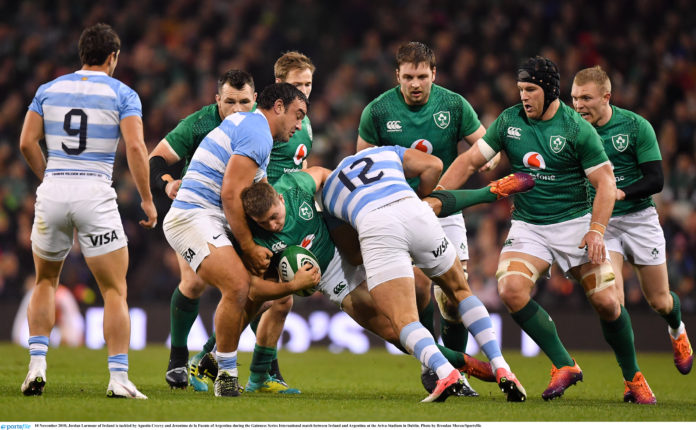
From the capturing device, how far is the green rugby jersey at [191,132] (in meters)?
7.11

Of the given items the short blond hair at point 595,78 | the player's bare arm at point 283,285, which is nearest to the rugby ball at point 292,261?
the player's bare arm at point 283,285

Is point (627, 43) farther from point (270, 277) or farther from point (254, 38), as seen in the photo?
point (270, 277)

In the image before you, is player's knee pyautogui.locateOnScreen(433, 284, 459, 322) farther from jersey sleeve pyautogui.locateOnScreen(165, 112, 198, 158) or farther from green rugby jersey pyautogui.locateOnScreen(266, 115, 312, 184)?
jersey sleeve pyautogui.locateOnScreen(165, 112, 198, 158)

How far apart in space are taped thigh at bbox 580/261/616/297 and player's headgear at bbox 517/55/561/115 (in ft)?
3.99

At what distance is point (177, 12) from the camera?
1736 cm

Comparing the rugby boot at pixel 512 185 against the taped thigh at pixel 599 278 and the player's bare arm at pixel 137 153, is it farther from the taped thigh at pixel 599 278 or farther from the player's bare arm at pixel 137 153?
the player's bare arm at pixel 137 153

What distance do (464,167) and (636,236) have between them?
5.58 ft

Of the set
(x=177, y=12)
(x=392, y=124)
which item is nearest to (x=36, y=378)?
(x=392, y=124)

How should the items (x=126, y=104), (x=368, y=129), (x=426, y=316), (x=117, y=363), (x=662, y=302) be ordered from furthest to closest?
1. (x=662, y=302)
2. (x=368, y=129)
3. (x=426, y=316)
4. (x=126, y=104)
5. (x=117, y=363)

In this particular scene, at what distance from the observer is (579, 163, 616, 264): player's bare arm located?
614cm

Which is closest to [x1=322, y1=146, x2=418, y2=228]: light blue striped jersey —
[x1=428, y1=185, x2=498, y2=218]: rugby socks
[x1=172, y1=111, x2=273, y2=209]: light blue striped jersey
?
[x1=428, y1=185, x2=498, y2=218]: rugby socks

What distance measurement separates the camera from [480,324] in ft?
19.6

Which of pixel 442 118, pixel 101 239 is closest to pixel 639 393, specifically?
pixel 442 118

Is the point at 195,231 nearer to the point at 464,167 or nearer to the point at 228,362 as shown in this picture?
the point at 228,362
